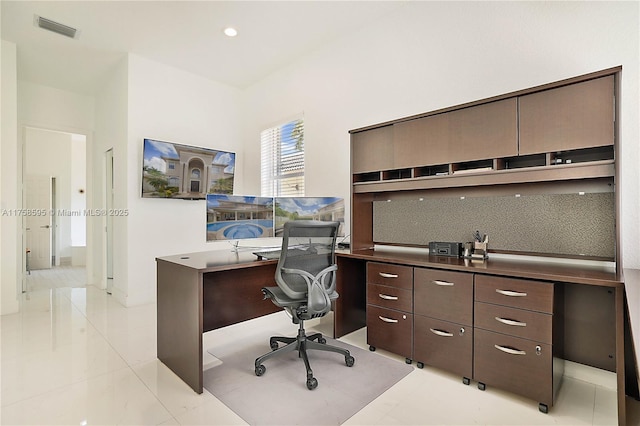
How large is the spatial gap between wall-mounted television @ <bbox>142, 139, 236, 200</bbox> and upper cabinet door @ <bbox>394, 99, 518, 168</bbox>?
10.1 feet

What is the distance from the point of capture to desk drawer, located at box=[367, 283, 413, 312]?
8.29 feet

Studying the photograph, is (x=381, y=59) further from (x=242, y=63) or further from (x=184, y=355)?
(x=184, y=355)

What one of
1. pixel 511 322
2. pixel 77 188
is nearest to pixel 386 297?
pixel 511 322

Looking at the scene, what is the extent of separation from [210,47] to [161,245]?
9.07 ft

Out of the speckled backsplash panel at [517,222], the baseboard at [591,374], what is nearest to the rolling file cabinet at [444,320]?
the speckled backsplash panel at [517,222]

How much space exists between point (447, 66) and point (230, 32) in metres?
2.54

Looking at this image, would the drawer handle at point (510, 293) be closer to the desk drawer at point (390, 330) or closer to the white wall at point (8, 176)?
the desk drawer at point (390, 330)

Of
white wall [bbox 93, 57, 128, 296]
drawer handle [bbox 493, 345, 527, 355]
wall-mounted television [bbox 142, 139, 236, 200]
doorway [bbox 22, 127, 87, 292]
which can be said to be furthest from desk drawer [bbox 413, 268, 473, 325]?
doorway [bbox 22, 127, 87, 292]

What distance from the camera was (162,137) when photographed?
4.56 metres

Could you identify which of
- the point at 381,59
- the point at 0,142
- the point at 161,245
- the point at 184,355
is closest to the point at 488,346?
the point at 184,355

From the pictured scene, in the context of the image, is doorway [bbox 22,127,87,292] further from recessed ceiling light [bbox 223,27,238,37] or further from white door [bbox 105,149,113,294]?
recessed ceiling light [bbox 223,27,238,37]

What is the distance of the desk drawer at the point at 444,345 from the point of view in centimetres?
222

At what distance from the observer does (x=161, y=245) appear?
4.54 meters

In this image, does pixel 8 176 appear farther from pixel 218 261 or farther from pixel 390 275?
pixel 390 275
